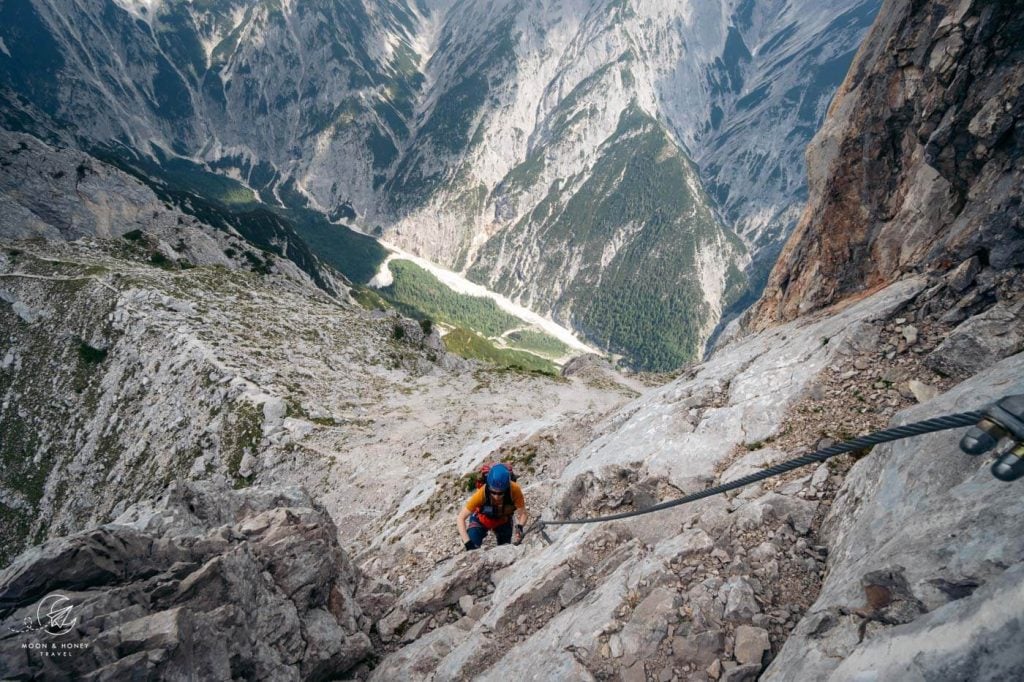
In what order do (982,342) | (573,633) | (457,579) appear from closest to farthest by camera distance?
(573,633) → (982,342) → (457,579)

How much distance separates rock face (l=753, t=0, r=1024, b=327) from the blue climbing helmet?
558 inches

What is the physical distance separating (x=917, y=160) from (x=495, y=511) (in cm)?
2136

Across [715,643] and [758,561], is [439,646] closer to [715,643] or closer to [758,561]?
[715,643]

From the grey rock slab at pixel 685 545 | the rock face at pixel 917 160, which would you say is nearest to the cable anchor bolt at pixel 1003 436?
the grey rock slab at pixel 685 545

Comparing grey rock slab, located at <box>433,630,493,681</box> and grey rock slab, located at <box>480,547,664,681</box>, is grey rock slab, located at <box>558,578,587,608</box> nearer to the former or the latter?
grey rock slab, located at <box>480,547,664,681</box>

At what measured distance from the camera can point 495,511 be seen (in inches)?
623

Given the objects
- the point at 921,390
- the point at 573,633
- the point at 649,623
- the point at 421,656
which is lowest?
the point at 421,656

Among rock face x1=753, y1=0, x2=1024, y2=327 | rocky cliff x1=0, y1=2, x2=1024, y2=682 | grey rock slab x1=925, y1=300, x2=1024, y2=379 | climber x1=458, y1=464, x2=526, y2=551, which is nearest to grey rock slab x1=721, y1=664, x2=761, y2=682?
rocky cliff x1=0, y1=2, x2=1024, y2=682

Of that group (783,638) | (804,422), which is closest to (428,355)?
(804,422)

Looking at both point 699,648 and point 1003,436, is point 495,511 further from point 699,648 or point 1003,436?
point 1003,436

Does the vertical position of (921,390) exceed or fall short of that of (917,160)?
it falls short

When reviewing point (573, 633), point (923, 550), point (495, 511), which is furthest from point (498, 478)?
point (923, 550)

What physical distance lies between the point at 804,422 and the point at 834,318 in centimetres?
665

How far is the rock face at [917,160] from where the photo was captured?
13.8 meters
